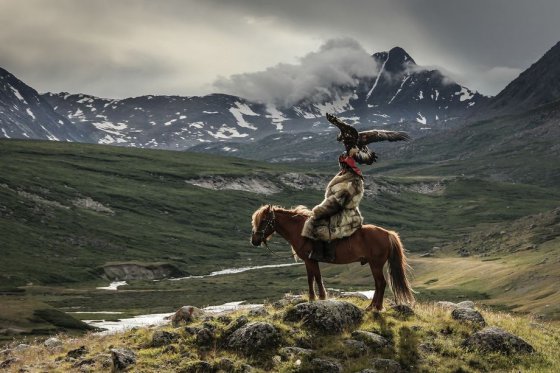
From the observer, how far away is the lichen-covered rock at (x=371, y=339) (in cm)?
1814

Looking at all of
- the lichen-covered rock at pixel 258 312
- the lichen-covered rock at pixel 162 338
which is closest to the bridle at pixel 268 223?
the lichen-covered rock at pixel 258 312

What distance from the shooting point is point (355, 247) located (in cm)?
2033

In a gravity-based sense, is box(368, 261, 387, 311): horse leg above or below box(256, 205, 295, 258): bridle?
below

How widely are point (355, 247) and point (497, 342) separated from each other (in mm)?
5125

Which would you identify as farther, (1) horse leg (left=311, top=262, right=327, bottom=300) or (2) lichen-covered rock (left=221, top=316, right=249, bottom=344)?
(1) horse leg (left=311, top=262, right=327, bottom=300)

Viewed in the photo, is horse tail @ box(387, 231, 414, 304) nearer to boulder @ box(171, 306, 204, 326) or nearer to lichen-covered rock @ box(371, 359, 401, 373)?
lichen-covered rock @ box(371, 359, 401, 373)

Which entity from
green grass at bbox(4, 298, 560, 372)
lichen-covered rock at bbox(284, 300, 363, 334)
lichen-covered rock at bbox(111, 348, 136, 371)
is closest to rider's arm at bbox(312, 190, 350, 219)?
lichen-covered rock at bbox(284, 300, 363, 334)

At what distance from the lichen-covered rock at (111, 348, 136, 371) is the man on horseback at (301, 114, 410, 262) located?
6426 mm

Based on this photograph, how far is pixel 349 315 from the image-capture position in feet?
64.0

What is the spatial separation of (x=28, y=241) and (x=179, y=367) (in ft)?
652

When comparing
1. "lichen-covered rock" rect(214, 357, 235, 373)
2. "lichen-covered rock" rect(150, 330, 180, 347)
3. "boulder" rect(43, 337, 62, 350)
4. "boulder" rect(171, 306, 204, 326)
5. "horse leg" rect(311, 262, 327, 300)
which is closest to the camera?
"lichen-covered rock" rect(214, 357, 235, 373)

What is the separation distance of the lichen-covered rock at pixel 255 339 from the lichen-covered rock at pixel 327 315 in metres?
1.24

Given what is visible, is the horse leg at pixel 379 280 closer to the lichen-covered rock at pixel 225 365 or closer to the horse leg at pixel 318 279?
the horse leg at pixel 318 279

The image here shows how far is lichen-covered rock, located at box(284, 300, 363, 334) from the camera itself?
62.1ft
